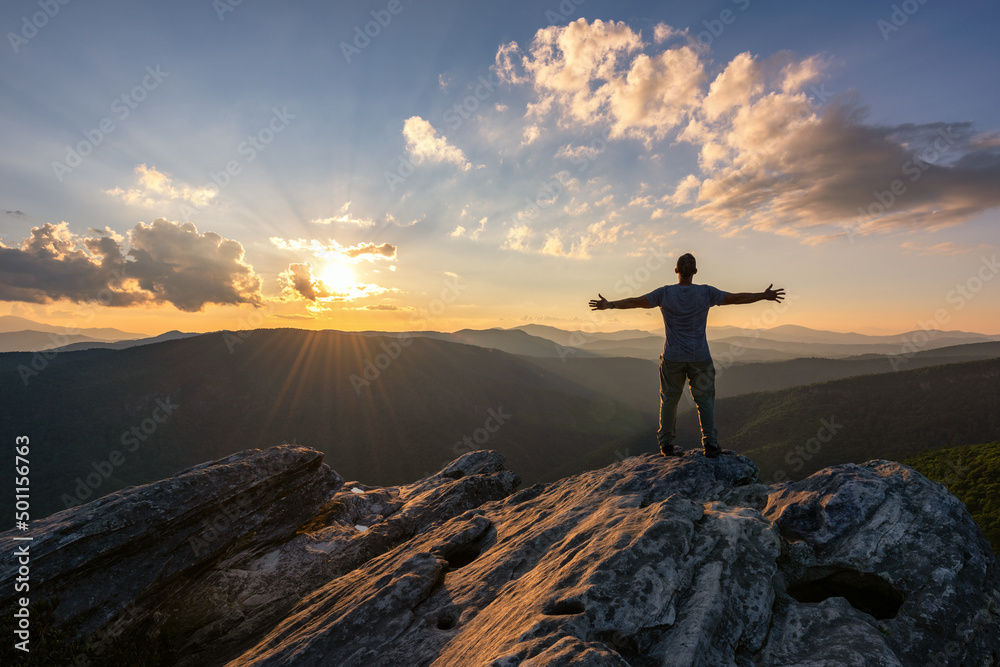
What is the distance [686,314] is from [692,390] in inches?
81.1

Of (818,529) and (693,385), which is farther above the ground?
(693,385)

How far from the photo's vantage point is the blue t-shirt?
9992 mm

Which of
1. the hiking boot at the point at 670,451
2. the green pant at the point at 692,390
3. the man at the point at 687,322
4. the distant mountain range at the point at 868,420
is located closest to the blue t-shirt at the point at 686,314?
the man at the point at 687,322

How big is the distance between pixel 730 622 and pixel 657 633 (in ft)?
4.16

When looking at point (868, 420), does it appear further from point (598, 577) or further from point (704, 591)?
point (598, 577)

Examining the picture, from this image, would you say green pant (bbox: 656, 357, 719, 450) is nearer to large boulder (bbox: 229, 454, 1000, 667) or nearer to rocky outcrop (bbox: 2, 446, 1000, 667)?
rocky outcrop (bbox: 2, 446, 1000, 667)

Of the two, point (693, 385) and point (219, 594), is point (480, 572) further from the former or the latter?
point (219, 594)

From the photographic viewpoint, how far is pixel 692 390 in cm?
1027

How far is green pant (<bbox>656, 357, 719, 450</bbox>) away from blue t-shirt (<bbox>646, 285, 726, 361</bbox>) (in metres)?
0.29

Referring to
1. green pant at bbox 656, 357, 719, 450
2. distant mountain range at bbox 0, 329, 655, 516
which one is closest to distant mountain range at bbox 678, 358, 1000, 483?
distant mountain range at bbox 0, 329, 655, 516

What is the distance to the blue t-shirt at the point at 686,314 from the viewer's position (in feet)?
32.8

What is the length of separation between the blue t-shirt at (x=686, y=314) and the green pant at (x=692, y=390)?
0.29 meters

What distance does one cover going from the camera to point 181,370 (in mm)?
104062

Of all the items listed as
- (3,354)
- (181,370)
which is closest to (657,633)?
(181,370)
